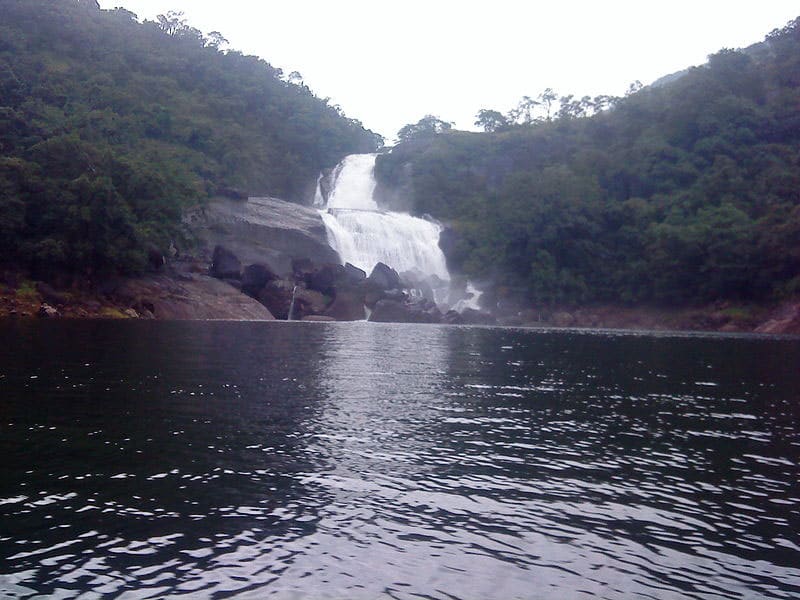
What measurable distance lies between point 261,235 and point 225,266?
866 cm

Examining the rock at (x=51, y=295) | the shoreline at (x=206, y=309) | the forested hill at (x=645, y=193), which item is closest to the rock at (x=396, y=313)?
the shoreline at (x=206, y=309)

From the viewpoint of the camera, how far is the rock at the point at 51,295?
59781 millimetres

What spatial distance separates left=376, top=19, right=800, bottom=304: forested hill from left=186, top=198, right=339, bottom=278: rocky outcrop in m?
23.4

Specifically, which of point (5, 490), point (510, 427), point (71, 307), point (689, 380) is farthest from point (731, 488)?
point (71, 307)

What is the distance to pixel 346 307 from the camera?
7700 cm

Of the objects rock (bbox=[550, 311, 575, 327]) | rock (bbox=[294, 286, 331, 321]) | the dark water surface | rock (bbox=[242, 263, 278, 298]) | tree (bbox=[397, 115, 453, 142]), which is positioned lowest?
the dark water surface

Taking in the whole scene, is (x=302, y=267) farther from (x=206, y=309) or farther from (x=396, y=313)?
(x=206, y=309)

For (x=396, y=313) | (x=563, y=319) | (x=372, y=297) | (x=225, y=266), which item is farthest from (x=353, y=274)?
(x=563, y=319)

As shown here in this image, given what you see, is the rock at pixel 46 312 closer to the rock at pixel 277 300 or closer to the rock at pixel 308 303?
the rock at pixel 277 300

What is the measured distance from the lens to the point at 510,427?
18.0 m

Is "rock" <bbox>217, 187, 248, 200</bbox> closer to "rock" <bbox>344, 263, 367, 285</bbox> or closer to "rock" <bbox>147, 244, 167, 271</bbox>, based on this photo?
"rock" <bbox>344, 263, 367, 285</bbox>

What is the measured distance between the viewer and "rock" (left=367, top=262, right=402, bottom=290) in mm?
80000

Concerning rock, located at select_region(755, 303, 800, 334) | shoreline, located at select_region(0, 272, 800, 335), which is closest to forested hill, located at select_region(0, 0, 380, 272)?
shoreline, located at select_region(0, 272, 800, 335)

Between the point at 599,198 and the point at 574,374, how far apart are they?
8072 cm
